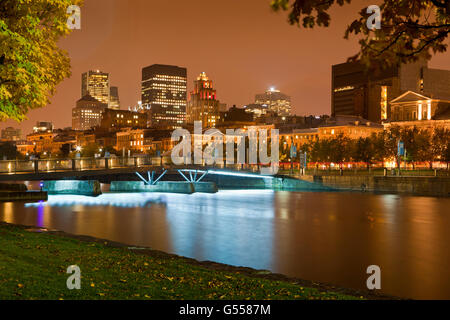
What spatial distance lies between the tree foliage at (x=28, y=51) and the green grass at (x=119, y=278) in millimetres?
5270

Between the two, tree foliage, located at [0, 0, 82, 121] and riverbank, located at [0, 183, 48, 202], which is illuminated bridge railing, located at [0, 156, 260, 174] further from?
tree foliage, located at [0, 0, 82, 121]

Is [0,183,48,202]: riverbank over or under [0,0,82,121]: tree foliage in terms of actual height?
under

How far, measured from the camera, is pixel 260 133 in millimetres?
172875

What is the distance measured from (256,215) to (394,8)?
40.7m

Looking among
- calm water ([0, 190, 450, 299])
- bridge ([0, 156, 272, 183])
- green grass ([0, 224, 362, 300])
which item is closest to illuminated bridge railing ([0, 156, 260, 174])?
bridge ([0, 156, 272, 183])

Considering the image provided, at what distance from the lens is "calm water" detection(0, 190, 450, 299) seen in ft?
71.0

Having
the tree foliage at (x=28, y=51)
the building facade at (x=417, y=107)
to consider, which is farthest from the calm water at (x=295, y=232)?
the building facade at (x=417, y=107)

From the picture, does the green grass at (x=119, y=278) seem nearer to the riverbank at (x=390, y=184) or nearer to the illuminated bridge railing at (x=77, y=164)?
the illuminated bridge railing at (x=77, y=164)

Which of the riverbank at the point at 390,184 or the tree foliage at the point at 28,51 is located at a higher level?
the tree foliage at the point at 28,51

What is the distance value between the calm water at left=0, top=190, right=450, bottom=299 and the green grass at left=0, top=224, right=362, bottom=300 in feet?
22.3

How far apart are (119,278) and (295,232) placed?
24.6 metres

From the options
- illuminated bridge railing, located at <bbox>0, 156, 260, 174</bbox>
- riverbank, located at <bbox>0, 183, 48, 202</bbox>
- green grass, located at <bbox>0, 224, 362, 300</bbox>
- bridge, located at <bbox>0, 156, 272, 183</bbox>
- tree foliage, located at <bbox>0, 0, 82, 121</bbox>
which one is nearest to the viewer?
green grass, located at <bbox>0, 224, 362, 300</bbox>

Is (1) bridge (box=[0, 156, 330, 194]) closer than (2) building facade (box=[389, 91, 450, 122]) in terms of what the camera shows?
Yes

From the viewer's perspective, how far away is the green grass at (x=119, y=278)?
10.5 meters
